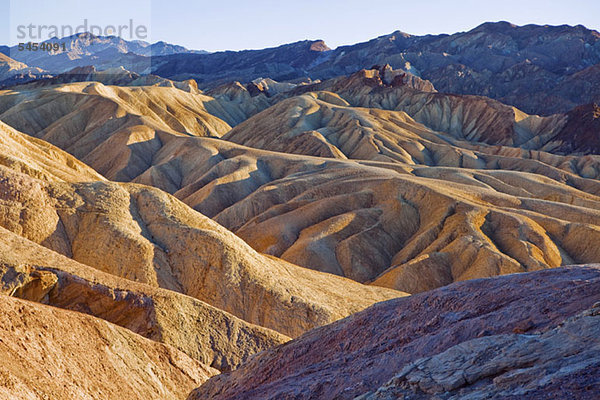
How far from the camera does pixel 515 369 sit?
7.93 meters

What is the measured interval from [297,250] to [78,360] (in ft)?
99.5

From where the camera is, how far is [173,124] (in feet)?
319

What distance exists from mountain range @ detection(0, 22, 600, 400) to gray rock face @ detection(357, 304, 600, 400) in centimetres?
3

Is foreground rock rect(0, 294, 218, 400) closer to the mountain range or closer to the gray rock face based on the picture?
the mountain range

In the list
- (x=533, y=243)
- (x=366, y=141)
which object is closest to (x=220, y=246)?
(x=533, y=243)

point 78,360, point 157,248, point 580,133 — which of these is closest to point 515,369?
point 78,360

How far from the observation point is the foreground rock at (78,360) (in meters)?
11.6

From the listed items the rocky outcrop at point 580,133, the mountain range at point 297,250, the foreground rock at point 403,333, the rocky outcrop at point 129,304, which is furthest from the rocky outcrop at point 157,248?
the rocky outcrop at point 580,133

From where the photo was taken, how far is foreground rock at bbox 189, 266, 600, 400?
991 centimetres

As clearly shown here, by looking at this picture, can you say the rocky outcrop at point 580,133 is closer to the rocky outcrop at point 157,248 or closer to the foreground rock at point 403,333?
the rocky outcrop at point 157,248

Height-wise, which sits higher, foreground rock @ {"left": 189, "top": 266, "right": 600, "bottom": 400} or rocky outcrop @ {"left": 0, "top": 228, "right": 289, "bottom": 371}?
foreground rock @ {"left": 189, "top": 266, "right": 600, "bottom": 400}

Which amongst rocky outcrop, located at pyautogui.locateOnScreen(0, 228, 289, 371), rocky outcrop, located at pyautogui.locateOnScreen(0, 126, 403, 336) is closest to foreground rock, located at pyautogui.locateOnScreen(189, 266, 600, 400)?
rocky outcrop, located at pyautogui.locateOnScreen(0, 228, 289, 371)

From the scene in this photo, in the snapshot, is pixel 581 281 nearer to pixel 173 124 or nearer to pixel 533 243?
pixel 533 243

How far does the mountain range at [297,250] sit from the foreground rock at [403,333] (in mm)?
55
